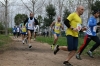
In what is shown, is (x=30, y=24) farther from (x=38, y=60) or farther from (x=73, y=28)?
(x=73, y=28)

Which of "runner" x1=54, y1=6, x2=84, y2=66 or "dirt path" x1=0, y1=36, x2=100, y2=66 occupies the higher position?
"runner" x1=54, y1=6, x2=84, y2=66

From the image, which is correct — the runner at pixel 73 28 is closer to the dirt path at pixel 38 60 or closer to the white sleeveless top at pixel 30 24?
the dirt path at pixel 38 60

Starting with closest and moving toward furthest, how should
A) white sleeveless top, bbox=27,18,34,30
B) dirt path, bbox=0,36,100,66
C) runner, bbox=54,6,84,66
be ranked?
runner, bbox=54,6,84,66, dirt path, bbox=0,36,100,66, white sleeveless top, bbox=27,18,34,30

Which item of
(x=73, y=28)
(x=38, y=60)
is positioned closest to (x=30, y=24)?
(x=38, y=60)

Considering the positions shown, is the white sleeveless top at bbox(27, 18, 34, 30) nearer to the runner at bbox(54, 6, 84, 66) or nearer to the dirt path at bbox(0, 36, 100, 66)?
the dirt path at bbox(0, 36, 100, 66)

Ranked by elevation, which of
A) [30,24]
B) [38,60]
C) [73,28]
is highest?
[30,24]

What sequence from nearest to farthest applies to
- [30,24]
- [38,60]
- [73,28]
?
[73,28] → [38,60] → [30,24]

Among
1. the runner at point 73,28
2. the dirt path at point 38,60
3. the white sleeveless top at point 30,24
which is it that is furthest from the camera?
the white sleeveless top at point 30,24

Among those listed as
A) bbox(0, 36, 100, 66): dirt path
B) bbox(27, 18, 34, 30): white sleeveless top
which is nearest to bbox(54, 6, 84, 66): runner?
bbox(0, 36, 100, 66): dirt path

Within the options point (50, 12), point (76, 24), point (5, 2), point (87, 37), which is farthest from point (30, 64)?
point (50, 12)

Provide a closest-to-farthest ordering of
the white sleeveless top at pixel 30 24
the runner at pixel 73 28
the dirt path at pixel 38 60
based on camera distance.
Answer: the runner at pixel 73 28, the dirt path at pixel 38 60, the white sleeveless top at pixel 30 24

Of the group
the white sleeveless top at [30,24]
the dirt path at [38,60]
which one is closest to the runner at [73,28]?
the dirt path at [38,60]

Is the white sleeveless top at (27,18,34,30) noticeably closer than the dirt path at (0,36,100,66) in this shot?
No

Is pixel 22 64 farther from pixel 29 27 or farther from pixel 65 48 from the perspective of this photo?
pixel 29 27
